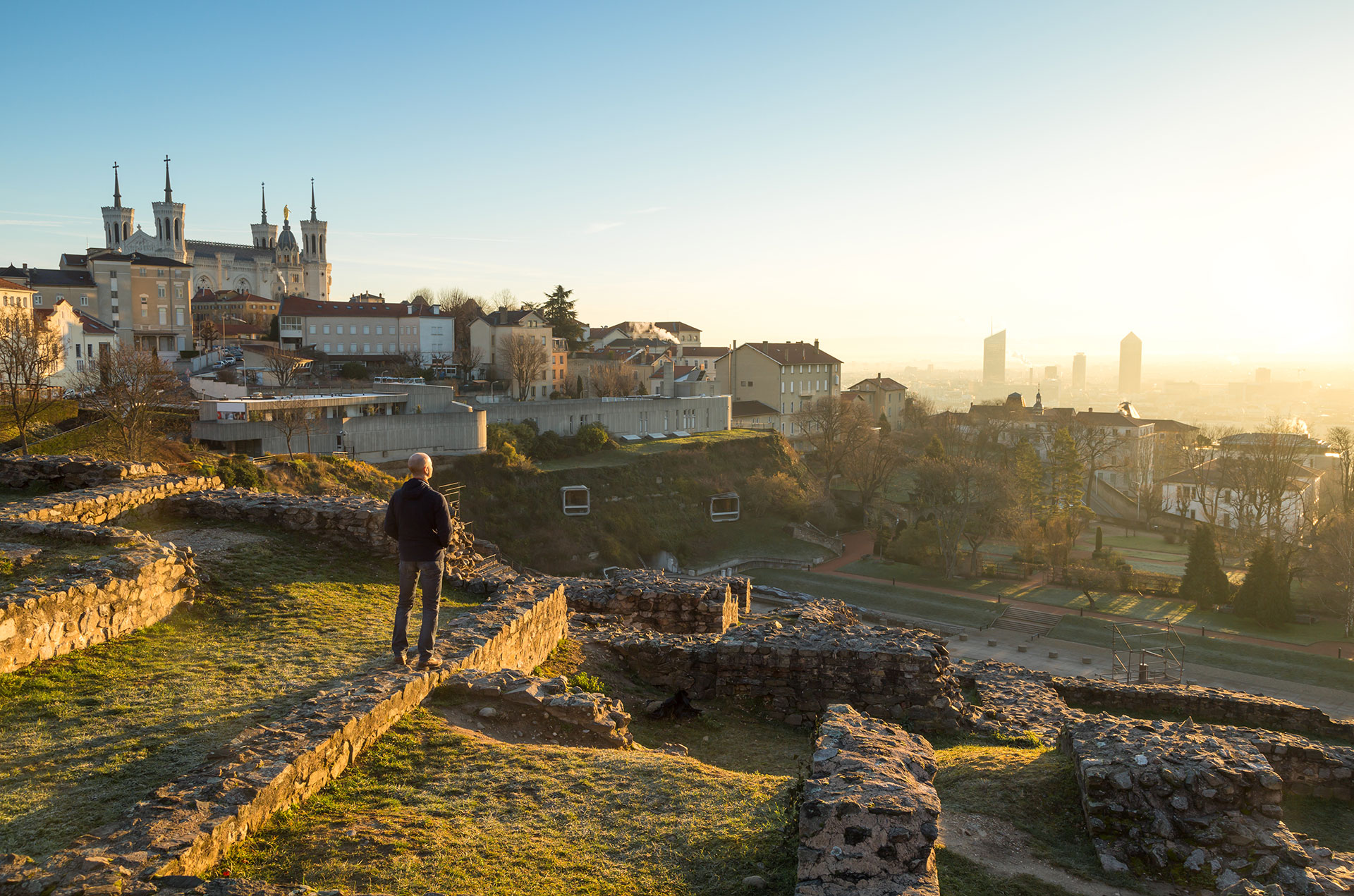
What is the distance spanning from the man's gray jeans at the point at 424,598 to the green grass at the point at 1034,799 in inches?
199

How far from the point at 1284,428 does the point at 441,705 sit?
2662 inches

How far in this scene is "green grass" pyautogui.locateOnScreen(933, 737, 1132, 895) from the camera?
258 inches

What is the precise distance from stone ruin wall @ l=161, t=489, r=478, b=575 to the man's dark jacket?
5687mm

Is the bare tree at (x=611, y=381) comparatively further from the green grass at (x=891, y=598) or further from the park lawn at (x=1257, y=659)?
the park lawn at (x=1257, y=659)

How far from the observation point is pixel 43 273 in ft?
232

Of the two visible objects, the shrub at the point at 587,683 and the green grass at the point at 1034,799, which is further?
the shrub at the point at 587,683

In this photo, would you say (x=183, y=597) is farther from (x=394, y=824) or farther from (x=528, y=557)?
(x=528, y=557)

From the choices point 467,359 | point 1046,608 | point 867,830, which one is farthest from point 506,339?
point 867,830

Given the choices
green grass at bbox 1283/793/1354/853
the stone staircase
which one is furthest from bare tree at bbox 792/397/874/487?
green grass at bbox 1283/793/1354/853

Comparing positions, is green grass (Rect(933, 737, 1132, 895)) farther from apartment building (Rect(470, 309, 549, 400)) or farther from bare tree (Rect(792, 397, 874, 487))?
apartment building (Rect(470, 309, 549, 400))

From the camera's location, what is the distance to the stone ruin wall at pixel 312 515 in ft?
44.5

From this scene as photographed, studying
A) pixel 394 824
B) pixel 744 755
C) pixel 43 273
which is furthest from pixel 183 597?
pixel 43 273

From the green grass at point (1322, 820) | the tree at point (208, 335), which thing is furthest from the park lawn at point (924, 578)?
the tree at point (208, 335)

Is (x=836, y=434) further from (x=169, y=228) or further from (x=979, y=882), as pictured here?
(x=169, y=228)
